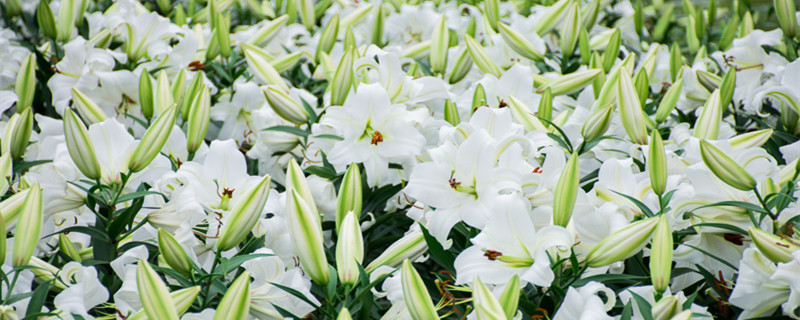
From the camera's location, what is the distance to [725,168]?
3.00 feet

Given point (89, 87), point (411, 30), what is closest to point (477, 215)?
point (89, 87)

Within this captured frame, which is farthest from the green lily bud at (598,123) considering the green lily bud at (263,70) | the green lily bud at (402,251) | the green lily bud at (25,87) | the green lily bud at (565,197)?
the green lily bud at (25,87)

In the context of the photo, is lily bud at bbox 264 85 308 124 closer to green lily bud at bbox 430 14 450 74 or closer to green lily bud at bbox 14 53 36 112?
green lily bud at bbox 430 14 450 74

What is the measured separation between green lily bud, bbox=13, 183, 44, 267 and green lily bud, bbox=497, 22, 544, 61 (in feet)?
3.31

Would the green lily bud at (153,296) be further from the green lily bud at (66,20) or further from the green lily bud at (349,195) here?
the green lily bud at (66,20)

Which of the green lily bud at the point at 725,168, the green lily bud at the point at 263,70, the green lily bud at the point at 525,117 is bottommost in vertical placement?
the green lily bud at the point at 263,70

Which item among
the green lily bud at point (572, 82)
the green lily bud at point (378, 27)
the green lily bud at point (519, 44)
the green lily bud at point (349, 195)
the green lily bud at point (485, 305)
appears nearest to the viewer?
the green lily bud at point (485, 305)

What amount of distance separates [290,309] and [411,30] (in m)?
1.25

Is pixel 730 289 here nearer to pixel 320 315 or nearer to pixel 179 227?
pixel 320 315

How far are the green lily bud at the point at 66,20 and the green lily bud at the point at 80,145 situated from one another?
0.73 m

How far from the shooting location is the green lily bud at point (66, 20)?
1.60 metres

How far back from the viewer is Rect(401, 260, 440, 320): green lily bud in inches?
30.9

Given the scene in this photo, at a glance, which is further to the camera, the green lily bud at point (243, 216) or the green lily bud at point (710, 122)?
the green lily bud at point (710, 122)

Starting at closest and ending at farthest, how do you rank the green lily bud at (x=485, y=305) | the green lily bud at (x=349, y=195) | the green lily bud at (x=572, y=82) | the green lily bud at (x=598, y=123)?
the green lily bud at (x=485, y=305) → the green lily bud at (x=349, y=195) → the green lily bud at (x=598, y=123) → the green lily bud at (x=572, y=82)
